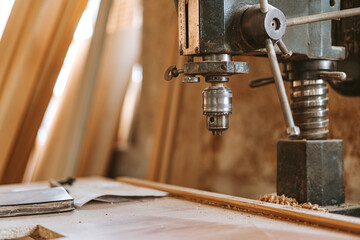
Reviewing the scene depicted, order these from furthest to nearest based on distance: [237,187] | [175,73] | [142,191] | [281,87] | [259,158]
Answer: [237,187] → [259,158] → [142,191] → [175,73] → [281,87]

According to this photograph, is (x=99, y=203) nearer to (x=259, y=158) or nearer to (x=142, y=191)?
(x=142, y=191)

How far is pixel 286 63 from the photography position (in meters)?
1.16

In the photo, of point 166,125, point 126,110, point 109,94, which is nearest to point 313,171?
point 166,125

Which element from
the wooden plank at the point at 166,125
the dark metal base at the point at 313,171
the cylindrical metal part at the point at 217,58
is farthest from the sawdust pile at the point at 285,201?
the wooden plank at the point at 166,125

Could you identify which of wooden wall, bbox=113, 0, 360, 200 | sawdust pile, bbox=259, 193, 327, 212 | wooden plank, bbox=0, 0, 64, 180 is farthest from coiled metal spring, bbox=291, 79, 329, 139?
wooden plank, bbox=0, 0, 64, 180

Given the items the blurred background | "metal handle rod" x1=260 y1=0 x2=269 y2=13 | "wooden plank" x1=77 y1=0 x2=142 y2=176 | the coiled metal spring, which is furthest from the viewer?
"wooden plank" x1=77 y1=0 x2=142 y2=176

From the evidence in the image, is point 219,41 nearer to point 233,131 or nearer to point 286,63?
point 286,63

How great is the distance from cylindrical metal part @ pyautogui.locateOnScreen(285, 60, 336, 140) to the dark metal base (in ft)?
0.14

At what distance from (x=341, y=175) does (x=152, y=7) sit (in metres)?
2.22

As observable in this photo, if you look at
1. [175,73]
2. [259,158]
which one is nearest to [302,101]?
[175,73]

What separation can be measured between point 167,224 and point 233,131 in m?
1.35

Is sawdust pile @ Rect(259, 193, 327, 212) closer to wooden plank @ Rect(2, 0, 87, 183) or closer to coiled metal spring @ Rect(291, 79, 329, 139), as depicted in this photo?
coiled metal spring @ Rect(291, 79, 329, 139)

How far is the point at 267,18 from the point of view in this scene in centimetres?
89

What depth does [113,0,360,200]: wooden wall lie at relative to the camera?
4.98ft
